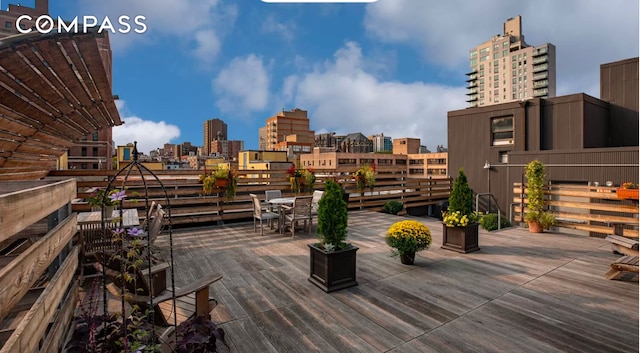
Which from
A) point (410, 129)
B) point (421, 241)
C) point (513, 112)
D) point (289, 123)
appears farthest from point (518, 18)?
point (421, 241)

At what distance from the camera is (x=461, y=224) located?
5.38 metres

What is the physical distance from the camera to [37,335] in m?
1.37

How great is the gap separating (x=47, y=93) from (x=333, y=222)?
4066mm

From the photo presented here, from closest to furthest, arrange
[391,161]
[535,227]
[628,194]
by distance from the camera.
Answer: [628,194], [535,227], [391,161]

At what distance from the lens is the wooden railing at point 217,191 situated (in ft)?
22.2

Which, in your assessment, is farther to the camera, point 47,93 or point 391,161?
point 391,161

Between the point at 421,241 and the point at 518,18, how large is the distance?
101m

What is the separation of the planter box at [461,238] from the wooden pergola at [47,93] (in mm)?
5639

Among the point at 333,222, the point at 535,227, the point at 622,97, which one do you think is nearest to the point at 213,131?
the point at 622,97

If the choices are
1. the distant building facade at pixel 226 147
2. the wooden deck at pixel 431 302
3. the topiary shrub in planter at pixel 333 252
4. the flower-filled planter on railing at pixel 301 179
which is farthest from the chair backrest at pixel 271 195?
the distant building facade at pixel 226 147

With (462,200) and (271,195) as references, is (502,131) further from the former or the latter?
(271,195)

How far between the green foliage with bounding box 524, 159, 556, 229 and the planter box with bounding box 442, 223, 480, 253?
9.10 ft

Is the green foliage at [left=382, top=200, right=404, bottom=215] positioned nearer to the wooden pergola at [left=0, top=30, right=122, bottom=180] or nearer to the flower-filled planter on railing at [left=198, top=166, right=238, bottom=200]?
the flower-filled planter on railing at [left=198, top=166, right=238, bottom=200]

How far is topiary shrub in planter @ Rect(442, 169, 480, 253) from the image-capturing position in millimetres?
5363
